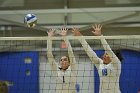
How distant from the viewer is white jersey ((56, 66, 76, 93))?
17.2 feet

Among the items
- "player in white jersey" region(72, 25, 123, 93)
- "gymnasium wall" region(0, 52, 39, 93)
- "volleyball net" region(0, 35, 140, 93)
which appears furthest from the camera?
"gymnasium wall" region(0, 52, 39, 93)

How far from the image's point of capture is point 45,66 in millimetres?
9234

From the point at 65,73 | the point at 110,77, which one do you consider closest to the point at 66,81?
the point at 65,73

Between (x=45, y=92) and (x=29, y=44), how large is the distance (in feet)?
4.50

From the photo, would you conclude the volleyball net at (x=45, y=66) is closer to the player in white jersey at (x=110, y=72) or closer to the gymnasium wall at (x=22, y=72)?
the gymnasium wall at (x=22, y=72)

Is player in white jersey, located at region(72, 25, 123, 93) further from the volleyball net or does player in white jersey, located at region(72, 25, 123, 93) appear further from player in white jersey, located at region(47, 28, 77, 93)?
the volleyball net

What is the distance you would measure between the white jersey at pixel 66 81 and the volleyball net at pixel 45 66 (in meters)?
3.63

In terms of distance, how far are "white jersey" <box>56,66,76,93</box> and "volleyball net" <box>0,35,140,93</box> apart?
3634 mm

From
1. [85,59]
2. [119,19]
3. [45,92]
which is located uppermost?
[119,19]

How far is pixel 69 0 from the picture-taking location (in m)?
9.01

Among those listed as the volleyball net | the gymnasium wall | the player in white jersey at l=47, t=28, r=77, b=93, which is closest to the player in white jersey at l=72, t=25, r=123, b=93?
the player in white jersey at l=47, t=28, r=77, b=93

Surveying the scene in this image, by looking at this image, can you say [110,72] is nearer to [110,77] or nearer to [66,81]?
[110,77]

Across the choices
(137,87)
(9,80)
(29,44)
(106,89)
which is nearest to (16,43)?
(29,44)

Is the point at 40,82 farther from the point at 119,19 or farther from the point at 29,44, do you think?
the point at 119,19
